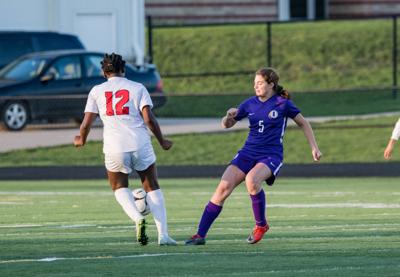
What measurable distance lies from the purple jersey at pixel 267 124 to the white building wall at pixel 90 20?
2299cm

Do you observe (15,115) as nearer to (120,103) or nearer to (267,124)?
(120,103)

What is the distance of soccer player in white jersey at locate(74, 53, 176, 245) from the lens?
41.7 feet

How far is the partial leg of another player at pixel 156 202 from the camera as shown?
12.7m

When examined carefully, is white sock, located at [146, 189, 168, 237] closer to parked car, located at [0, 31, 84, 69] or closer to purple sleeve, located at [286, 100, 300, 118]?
purple sleeve, located at [286, 100, 300, 118]

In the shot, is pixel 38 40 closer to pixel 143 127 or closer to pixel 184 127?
pixel 184 127

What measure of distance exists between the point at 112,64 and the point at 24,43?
19.8 metres

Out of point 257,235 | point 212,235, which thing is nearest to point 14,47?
point 212,235

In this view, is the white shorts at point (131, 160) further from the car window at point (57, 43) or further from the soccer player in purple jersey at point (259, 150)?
the car window at point (57, 43)

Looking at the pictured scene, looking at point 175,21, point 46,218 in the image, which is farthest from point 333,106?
point 46,218

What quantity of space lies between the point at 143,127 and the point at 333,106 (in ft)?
67.5

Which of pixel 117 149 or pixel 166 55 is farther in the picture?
pixel 166 55

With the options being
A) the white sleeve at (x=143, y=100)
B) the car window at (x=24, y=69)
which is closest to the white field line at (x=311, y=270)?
the white sleeve at (x=143, y=100)

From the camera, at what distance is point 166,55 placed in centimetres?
4262

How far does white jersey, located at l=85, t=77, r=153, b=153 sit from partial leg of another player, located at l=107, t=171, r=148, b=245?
Result: 0.93 ft
